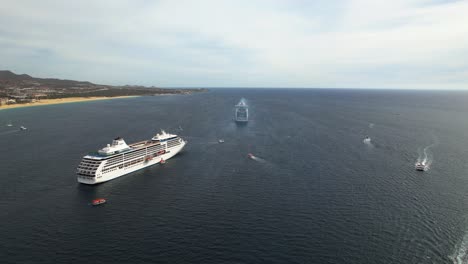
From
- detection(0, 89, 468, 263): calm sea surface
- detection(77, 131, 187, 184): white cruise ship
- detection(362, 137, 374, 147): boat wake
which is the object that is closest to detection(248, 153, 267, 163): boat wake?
detection(0, 89, 468, 263): calm sea surface

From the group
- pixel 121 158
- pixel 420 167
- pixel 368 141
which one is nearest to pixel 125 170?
pixel 121 158

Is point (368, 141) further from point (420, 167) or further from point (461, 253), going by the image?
point (461, 253)

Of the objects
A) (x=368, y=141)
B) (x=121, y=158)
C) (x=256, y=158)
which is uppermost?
(x=121, y=158)

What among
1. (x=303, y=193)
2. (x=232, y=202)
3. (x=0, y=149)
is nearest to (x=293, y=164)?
(x=303, y=193)

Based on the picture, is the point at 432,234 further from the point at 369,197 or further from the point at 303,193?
the point at 303,193

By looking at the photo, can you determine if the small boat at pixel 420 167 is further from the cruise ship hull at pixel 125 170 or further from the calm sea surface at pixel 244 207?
the cruise ship hull at pixel 125 170

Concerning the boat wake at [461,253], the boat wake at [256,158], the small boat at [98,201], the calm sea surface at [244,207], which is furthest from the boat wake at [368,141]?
the small boat at [98,201]

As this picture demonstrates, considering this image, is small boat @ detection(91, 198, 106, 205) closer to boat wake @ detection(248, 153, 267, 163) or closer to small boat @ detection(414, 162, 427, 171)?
boat wake @ detection(248, 153, 267, 163)
